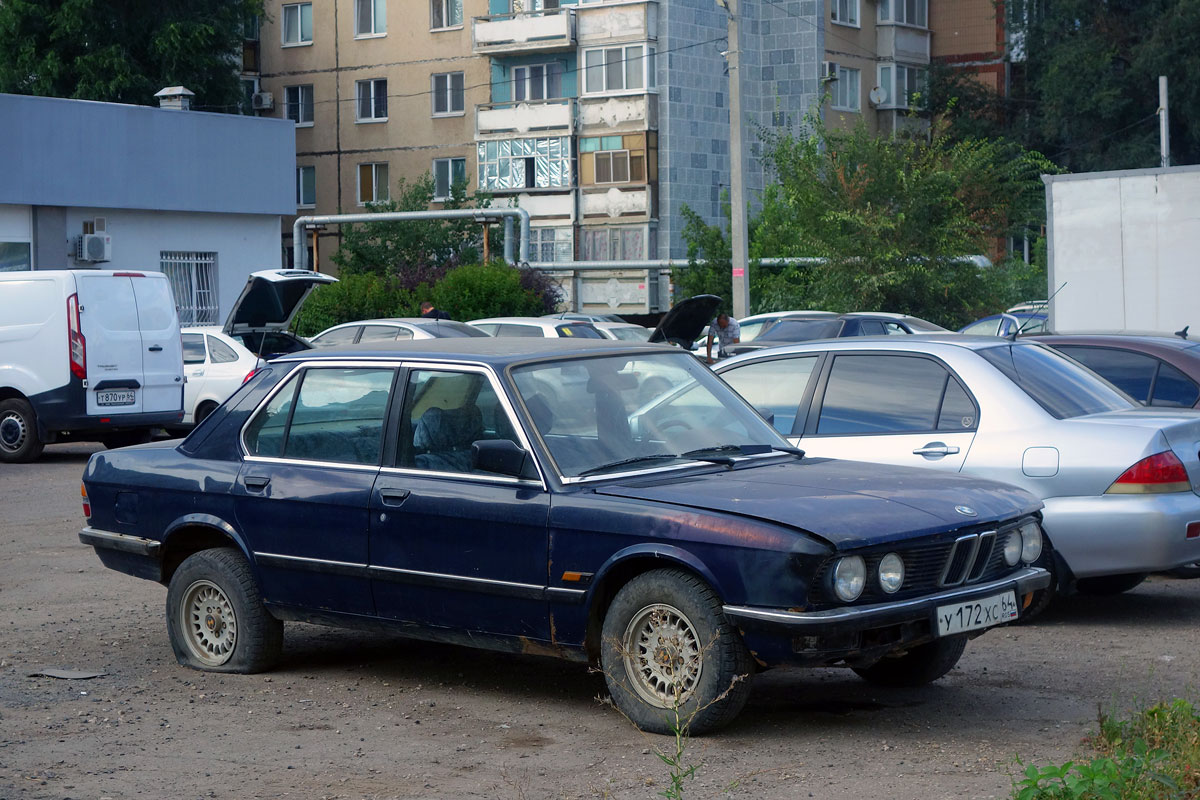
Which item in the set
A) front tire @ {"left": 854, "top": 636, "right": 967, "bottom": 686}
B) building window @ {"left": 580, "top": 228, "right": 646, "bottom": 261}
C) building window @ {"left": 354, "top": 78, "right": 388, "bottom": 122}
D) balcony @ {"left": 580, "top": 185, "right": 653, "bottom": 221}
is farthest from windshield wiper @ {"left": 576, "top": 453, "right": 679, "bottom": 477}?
building window @ {"left": 354, "top": 78, "right": 388, "bottom": 122}

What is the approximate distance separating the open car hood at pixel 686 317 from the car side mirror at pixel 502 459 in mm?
11545

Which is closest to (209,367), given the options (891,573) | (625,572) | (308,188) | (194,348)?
(194,348)

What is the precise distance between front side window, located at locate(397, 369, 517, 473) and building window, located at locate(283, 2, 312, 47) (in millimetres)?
53777

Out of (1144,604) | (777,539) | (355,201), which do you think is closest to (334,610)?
(777,539)

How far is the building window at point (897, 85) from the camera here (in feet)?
186

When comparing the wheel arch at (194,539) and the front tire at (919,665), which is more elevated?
the wheel arch at (194,539)

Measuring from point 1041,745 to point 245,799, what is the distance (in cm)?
289

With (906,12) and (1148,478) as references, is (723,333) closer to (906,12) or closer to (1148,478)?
(1148,478)

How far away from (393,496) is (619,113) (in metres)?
44.3

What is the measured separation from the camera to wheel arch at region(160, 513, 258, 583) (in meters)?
7.20

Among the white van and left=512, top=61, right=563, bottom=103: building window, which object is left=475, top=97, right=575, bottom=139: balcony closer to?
left=512, top=61, right=563, bottom=103: building window

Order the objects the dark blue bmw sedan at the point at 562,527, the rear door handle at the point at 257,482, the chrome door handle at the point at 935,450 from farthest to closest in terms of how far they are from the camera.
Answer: the chrome door handle at the point at 935,450
the rear door handle at the point at 257,482
the dark blue bmw sedan at the point at 562,527

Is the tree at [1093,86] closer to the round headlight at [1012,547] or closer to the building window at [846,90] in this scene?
the building window at [846,90]

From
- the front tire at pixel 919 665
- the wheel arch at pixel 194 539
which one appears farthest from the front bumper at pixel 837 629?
the wheel arch at pixel 194 539
